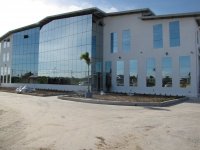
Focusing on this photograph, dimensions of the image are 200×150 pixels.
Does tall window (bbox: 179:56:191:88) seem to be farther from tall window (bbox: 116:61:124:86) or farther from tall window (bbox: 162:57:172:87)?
tall window (bbox: 116:61:124:86)

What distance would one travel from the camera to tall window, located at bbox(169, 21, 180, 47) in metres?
33.9

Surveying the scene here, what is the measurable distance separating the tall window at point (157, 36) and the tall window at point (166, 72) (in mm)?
2570

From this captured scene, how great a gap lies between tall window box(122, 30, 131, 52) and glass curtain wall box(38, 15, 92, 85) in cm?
617

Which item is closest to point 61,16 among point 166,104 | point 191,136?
point 166,104

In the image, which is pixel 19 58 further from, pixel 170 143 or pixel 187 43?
pixel 170 143

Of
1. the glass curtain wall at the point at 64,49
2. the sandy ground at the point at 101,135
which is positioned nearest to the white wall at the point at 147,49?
the glass curtain wall at the point at 64,49

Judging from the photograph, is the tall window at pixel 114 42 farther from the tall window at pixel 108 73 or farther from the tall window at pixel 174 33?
the tall window at pixel 174 33

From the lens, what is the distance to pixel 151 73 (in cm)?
3616

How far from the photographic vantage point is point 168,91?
34031 millimetres

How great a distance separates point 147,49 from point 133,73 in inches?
185

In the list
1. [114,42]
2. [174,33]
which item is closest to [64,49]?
[114,42]

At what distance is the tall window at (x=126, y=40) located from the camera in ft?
129

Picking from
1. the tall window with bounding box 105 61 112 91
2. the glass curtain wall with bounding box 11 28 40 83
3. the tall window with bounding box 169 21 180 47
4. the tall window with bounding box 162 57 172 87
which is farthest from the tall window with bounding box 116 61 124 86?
the glass curtain wall with bounding box 11 28 40 83

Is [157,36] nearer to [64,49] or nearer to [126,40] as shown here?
[126,40]
